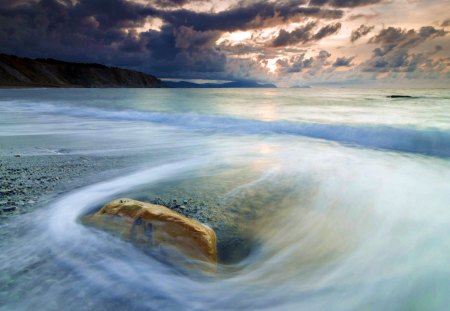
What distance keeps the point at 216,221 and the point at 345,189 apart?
109 inches

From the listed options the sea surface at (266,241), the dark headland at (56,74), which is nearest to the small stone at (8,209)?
the sea surface at (266,241)

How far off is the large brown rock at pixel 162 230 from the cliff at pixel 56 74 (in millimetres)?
137634

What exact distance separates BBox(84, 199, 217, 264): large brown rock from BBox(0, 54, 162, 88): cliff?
137634 millimetres

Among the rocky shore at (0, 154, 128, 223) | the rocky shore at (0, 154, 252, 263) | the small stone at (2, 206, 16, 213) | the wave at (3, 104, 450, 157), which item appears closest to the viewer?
the rocky shore at (0, 154, 252, 263)

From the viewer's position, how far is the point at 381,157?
28.3 feet

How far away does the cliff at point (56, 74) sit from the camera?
130000 mm

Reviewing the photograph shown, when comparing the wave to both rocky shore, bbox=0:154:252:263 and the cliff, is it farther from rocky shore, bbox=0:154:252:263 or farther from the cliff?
the cliff

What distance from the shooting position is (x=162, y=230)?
10.7 feet

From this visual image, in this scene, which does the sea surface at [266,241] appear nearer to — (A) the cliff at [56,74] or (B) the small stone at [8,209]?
(B) the small stone at [8,209]

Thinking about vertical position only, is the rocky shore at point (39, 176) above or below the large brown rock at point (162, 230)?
below

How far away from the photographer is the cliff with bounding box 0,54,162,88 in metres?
130

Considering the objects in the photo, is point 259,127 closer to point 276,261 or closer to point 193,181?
point 193,181

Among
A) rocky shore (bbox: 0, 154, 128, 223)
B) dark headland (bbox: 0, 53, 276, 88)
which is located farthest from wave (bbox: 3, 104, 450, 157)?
dark headland (bbox: 0, 53, 276, 88)

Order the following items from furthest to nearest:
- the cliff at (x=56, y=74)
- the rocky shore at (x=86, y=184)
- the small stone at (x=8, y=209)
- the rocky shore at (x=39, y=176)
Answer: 1. the cliff at (x=56, y=74)
2. the rocky shore at (x=39, y=176)
3. the small stone at (x=8, y=209)
4. the rocky shore at (x=86, y=184)
